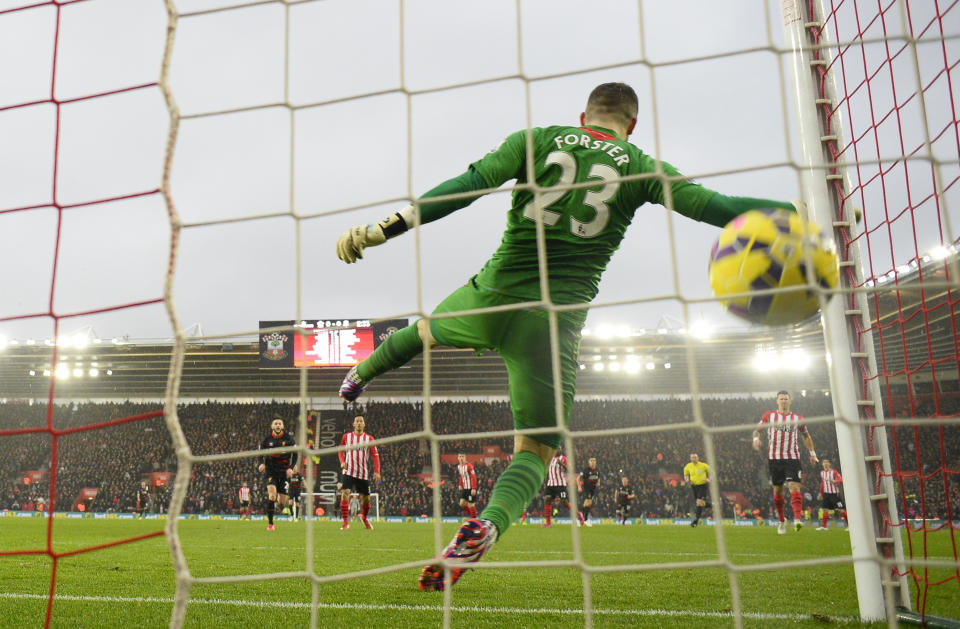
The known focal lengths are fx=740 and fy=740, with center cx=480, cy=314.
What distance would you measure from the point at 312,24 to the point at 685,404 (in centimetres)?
2546

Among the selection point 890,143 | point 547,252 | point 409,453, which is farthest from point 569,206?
point 409,453

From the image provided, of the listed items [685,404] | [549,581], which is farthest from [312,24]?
[685,404]

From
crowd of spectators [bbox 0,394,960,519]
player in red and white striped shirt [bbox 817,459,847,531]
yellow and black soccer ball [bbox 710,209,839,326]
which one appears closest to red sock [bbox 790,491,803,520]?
player in red and white striped shirt [bbox 817,459,847,531]

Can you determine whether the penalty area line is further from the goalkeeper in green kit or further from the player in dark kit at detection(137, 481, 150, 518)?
the player in dark kit at detection(137, 481, 150, 518)

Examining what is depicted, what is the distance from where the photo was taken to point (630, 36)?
108 inches

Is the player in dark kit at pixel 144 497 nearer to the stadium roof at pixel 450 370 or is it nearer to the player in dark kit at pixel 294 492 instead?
the stadium roof at pixel 450 370

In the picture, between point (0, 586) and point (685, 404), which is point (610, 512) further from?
point (0, 586)

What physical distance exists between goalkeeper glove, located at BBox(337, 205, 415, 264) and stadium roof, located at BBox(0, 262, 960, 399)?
18583mm

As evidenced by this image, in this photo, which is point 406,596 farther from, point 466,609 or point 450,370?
point 450,370

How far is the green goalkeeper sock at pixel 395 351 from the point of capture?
3.08 metres

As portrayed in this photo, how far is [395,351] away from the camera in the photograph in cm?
311

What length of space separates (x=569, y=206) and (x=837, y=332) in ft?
4.32

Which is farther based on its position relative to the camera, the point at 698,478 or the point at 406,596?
the point at 698,478

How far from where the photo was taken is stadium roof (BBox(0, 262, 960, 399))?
72.7 feet
